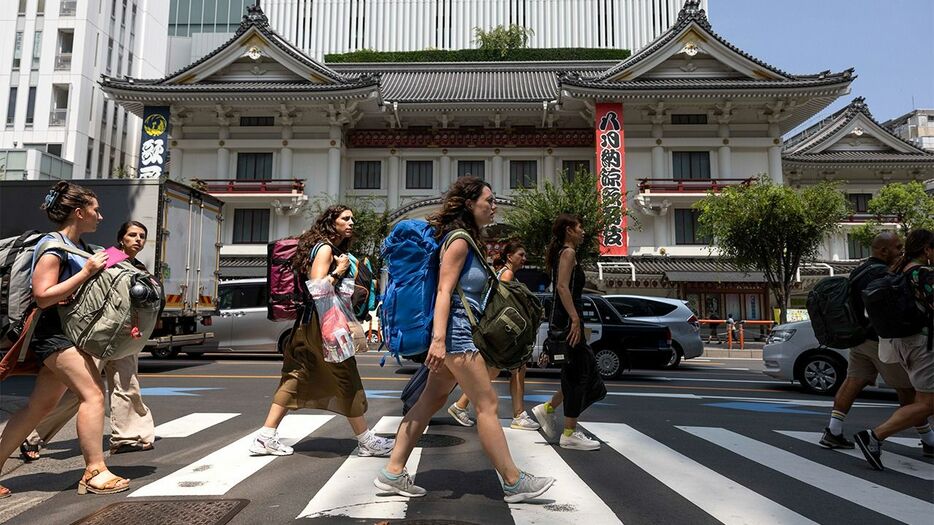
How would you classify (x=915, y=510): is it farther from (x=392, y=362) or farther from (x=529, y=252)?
(x=529, y=252)

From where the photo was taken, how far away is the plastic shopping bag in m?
3.96

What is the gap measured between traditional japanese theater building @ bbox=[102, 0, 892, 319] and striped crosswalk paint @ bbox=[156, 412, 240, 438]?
664 inches

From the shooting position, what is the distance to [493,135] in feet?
81.1

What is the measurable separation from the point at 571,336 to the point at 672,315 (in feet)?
24.2

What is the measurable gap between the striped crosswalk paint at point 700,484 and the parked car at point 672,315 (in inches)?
240

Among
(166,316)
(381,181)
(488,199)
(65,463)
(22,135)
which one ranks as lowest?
(65,463)

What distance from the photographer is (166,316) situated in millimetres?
9758

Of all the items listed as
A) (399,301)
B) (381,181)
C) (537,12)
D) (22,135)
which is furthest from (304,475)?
(537,12)

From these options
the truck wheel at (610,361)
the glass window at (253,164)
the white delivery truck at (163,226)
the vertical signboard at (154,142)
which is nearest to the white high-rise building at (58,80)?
the vertical signboard at (154,142)

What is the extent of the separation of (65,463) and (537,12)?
5002cm

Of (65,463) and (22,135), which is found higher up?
(22,135)

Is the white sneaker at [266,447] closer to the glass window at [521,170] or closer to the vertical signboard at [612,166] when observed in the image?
the vertical signboard at [612,166]

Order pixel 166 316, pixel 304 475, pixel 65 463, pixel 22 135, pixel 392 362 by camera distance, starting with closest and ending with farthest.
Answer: pixel 304 475 → pixel 65 463 → pixel 166 316 → pixel 392 362 → pixel 22 135

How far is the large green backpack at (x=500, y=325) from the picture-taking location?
3.07 metres
